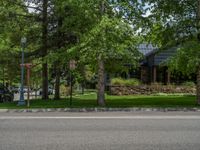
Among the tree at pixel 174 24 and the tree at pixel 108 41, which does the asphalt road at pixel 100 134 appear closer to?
the tree at pixel 108 41

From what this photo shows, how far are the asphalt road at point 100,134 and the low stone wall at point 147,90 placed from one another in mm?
24142

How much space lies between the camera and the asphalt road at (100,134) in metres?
11.8

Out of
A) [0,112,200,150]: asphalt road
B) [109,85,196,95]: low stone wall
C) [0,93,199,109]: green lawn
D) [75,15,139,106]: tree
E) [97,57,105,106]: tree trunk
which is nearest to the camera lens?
[0,112,200,150]: asphalt road

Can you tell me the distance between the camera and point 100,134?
14.1 meters

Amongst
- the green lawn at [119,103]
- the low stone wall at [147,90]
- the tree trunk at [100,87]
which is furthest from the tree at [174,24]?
the low stone wall at [147,90]

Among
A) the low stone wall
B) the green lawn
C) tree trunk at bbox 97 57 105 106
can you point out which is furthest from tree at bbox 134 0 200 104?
the low stone wall

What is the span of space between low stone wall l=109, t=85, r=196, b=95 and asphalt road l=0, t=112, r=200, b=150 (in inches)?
950

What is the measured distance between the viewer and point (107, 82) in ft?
168

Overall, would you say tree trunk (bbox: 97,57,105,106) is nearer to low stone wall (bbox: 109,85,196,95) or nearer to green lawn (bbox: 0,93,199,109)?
green lawn (bbox: 0,93,199,109)

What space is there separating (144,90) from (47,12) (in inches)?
468

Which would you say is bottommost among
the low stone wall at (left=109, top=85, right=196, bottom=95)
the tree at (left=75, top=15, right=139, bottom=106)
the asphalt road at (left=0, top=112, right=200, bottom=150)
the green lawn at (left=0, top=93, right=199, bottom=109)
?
the asphalt road at (left=0, top=112, right=200, bottom=150)

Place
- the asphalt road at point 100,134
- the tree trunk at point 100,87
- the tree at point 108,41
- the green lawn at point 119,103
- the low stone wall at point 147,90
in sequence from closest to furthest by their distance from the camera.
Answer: the asphalt road at point 100,134
the tree at point 108,41
the green lawn at point 119,103
the tree trunk at point 100,87
the low stone wall at point 147,90

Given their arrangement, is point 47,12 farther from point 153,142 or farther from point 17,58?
point 153,142

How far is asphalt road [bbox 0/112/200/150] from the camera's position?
11828 millimetres
